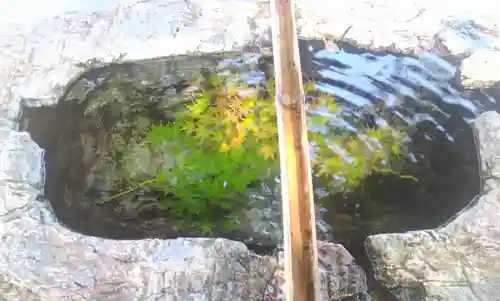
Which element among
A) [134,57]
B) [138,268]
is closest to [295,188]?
[138,268]

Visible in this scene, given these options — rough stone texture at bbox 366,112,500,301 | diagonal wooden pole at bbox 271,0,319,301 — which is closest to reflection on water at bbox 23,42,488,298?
rough stone texture at bbox 366,112,500,301

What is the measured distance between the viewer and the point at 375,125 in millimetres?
1129

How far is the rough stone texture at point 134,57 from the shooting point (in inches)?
36.3

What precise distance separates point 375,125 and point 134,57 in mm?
499

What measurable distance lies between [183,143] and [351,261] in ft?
1.20

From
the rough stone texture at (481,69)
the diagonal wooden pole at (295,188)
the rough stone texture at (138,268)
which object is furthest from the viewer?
the rough stone texture at (481,69)

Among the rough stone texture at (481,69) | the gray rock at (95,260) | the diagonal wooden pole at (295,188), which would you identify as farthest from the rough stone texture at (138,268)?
the rough stone texture at (481,69)

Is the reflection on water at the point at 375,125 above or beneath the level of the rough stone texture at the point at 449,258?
above

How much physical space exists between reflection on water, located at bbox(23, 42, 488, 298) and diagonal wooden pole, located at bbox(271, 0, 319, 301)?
199 millimetres

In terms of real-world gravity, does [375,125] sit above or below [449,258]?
above

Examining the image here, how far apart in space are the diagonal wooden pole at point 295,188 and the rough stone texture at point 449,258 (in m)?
0.20

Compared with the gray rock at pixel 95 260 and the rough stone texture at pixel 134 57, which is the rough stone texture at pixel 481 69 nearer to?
the rough stone texture at pixel 134 57

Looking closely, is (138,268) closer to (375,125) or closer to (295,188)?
(295,188)

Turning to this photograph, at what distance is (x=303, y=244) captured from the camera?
779mm
